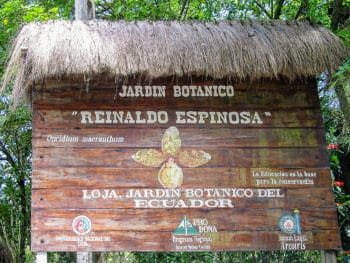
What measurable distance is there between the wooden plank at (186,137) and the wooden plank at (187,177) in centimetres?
25

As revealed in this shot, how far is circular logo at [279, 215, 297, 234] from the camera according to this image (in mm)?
4426

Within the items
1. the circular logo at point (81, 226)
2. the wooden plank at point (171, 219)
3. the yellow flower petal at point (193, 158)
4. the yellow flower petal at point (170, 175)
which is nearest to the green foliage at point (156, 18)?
the wooden plank at point (171, 219)

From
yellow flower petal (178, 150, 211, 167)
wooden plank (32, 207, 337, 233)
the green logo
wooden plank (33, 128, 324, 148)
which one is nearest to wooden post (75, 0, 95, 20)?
wooden plank (33, 128, 324, 148)

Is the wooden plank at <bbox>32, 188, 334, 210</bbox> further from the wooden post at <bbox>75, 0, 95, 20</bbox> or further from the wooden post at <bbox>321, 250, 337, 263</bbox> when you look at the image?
the wooden post at <bbox>75, 0, 95, 20</bbox>

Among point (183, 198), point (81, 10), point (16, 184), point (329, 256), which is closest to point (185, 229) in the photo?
point (183, 198)

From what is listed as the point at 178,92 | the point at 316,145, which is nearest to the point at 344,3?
the point at 316,145

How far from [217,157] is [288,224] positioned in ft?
3.07

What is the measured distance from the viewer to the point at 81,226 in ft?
13.9

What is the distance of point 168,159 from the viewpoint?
448cm

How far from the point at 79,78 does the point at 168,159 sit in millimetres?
1204

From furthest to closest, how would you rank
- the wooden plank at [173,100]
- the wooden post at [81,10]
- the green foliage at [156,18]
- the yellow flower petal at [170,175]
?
the green foliage at [156,18]
the wooden post at [81,10]
the wooden plank at [173,100]
the yellow flower petal at [170,175]

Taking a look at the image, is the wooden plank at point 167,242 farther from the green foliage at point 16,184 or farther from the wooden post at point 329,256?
the green foliage at point 16,184

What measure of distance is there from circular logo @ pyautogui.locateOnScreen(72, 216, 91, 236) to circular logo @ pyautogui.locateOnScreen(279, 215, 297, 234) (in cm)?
183

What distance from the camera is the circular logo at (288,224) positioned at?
4426 millimetres
